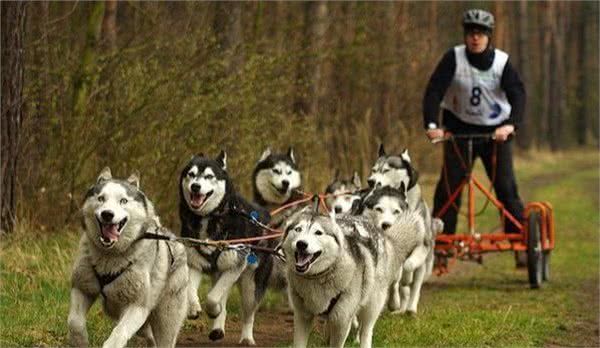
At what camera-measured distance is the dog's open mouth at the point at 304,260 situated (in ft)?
21.5

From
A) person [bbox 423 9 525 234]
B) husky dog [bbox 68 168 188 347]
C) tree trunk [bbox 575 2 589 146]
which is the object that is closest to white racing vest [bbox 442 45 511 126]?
person [bbox 423 9 525 234]

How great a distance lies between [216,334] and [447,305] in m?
2.58

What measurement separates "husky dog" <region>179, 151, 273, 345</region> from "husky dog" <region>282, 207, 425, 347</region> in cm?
103

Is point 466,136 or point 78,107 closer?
point 466,136

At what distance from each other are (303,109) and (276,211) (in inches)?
324

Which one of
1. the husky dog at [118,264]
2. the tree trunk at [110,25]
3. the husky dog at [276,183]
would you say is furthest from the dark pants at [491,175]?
the husky dog at [118,264]

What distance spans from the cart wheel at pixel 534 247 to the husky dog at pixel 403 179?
1.28m

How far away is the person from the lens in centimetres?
1088

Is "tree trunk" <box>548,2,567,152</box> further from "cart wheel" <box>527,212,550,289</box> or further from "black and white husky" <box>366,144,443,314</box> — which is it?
"black and white husky" <box>366,144,443,314</box>

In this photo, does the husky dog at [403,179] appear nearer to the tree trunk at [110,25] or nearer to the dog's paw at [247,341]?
the dog's paw at [247,341]

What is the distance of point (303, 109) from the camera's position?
57.1ft

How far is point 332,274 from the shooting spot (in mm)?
6758

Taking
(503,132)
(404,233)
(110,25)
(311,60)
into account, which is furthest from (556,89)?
(404,233)

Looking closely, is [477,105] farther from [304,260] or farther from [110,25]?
[304,260]
